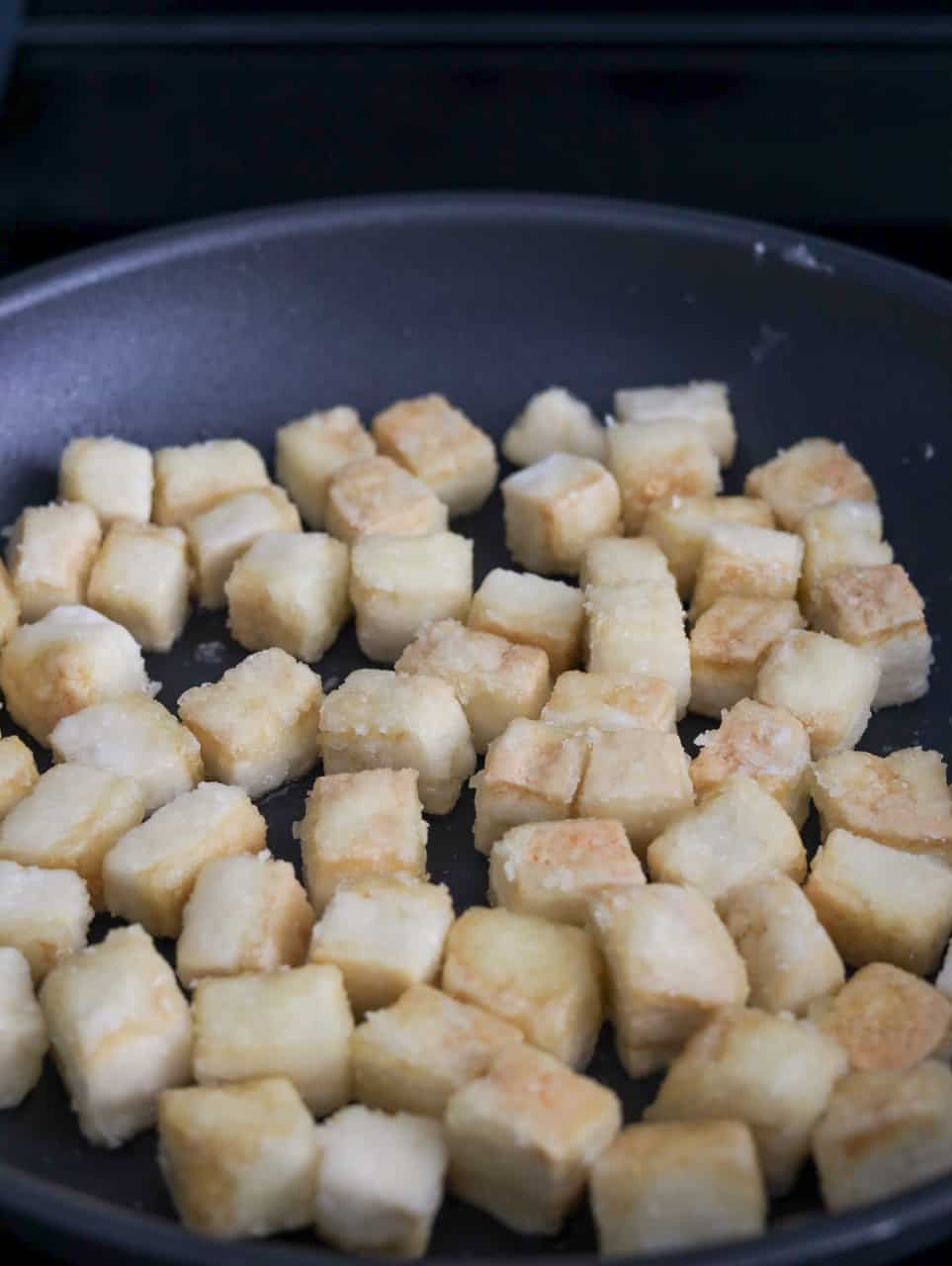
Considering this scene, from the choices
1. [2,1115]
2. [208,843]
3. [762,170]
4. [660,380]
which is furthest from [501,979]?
[762,170]

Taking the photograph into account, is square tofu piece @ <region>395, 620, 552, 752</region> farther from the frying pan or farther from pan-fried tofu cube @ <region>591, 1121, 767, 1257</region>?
pan-fried tofu cube @ <region>591, 1121, 767, 1257</region>

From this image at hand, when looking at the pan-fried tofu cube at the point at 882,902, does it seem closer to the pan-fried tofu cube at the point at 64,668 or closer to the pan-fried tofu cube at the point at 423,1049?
the pan-fried tofu cube at the point at 423,1049

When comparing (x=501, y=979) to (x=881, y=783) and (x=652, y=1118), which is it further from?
(x=881, y=783)

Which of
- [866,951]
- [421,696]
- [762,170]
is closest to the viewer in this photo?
[866,951]

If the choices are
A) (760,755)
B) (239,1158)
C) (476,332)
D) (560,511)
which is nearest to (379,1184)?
(239,1158)

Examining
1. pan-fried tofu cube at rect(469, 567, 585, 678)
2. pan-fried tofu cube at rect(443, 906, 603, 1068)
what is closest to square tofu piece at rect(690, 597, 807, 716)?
pan-fried tofu cube at rect(469, 567, 585, 678)
